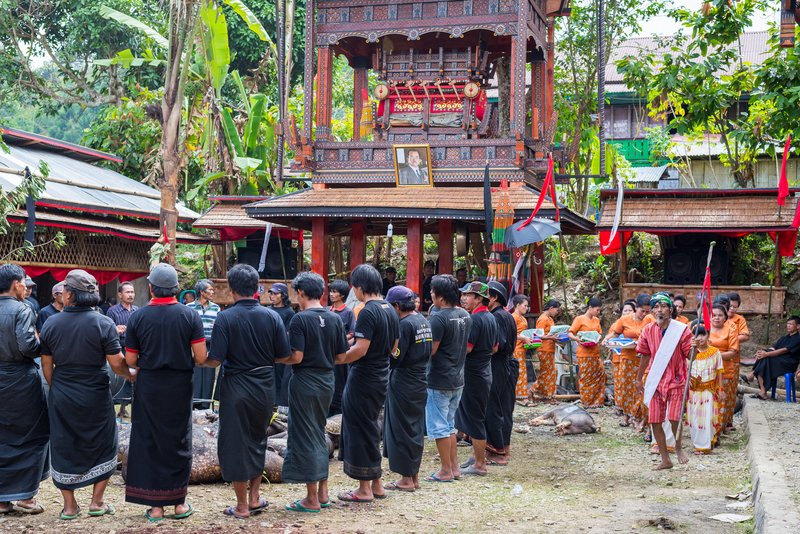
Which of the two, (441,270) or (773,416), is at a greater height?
(441,270)

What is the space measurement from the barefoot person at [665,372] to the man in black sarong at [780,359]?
4.54 m

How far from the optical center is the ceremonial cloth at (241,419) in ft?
21.2

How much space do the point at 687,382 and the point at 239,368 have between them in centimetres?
449

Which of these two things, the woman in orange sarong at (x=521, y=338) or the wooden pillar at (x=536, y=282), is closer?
the woman in orange sarong at (x=521, y=338)

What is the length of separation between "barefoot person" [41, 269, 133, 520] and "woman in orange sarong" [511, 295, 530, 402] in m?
6.97

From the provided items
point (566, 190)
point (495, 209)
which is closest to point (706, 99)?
point (495, 209)

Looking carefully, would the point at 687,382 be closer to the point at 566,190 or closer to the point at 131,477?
the point at 131,477

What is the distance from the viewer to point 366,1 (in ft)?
55.2

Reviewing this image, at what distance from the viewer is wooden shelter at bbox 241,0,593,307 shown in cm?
1574

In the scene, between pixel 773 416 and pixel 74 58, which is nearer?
pixel 773 416

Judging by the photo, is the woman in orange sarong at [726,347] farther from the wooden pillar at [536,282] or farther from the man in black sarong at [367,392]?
the wooden pillar at [536,282]

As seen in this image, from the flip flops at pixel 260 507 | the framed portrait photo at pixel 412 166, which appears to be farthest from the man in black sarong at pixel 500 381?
the framed portrait photo at pixel 412 166

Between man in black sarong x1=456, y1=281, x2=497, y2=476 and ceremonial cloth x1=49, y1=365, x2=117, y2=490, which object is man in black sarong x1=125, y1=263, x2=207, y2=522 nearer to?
ceremonial cloth x1=49, y1=365, x2=117, y2=490

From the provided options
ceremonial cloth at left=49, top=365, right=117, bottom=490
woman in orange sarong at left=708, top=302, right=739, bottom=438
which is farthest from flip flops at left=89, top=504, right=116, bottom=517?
woman in orange sarong at left=708, top=302, right=739, bottom=438
